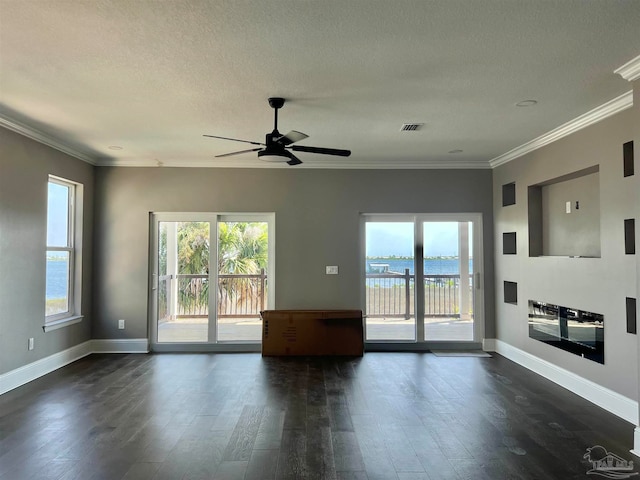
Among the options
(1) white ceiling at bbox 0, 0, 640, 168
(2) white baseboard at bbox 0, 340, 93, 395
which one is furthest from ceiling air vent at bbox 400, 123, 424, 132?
(2) white baseboard at bbox 0, 340, 93, 395

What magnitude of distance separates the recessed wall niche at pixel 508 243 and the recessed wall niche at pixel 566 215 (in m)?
0.56

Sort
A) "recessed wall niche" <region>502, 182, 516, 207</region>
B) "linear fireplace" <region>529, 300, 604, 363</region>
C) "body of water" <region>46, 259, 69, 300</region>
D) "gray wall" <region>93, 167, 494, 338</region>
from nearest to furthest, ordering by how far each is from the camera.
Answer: "linear fireplace" <region>529, 300, 604, 363</region> → "body of water" <region>46, 259, 69, 300</region> → "recessed wall niche" <region>502, 182, 516, 207</region> → "gray wall" <region>93, 167, 494, 338</region>

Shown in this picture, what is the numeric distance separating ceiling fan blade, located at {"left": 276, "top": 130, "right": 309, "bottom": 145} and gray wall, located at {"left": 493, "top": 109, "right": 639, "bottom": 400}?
8.11 ft

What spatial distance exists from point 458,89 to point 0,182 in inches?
174

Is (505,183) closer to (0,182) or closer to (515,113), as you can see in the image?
(515,113)

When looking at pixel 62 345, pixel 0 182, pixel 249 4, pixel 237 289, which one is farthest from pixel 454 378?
pixel 0 182

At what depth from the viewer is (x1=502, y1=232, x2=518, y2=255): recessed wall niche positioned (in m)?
5.70

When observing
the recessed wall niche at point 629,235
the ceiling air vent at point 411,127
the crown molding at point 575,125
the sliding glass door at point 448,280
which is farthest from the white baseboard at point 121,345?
the recessed wall niche at point 629,235

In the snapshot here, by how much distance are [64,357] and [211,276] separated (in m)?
2.07

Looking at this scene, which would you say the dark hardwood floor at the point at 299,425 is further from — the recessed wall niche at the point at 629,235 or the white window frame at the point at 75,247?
the recessed wall niche at the point at 629,235

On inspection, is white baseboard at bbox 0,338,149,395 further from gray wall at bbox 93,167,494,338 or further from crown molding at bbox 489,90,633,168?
crown molding at bbox 489,90,633,168

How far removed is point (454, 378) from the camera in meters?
4.64

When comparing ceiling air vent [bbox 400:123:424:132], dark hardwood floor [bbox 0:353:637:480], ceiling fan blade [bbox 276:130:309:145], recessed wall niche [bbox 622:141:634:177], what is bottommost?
dark hardwood floor [bbox 0:353:637:480]

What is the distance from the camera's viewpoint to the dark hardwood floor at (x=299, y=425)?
2688 millimetres
